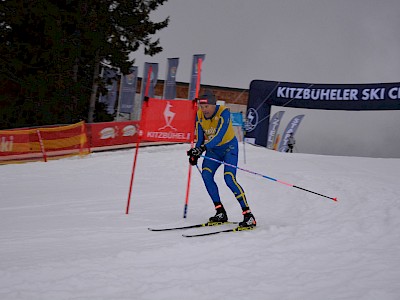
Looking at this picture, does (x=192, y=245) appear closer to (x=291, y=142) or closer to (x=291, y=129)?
(x=291, y=142)

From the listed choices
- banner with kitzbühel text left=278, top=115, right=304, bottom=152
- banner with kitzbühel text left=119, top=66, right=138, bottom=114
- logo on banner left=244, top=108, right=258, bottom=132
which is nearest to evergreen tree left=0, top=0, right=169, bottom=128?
banner with kitzbühel text left=119, top=66, right=138, bottom=114

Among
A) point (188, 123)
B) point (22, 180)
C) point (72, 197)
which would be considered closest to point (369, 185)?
point (188, 123)

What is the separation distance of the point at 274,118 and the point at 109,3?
39.3 feet

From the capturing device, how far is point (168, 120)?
21.2 ft

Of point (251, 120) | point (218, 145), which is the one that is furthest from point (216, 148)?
point (251, 120)

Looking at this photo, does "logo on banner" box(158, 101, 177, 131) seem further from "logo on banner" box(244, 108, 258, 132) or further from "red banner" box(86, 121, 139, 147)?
"logo on banner" box(244, 108, 258, 132)

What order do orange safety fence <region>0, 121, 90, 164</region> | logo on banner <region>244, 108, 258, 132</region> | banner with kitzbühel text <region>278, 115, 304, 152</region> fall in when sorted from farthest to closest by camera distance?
banner with kitzbühel text <region>278, 115, 304, 152</region>, logo on banner <region>244, 108, 258, 132</region>, orange safety fence <region>0, 121, 90, 164</region>

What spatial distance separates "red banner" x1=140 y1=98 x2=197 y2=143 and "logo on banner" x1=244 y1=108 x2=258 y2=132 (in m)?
12.6

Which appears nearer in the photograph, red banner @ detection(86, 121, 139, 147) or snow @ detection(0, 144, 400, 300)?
snow @ detection(0, 144, 400, 300)

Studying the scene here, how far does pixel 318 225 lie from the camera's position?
214 inches

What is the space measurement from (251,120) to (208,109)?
45.0ft

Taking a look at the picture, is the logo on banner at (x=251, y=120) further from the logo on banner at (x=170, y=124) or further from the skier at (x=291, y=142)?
the logo on banner at (x=170, y=124)

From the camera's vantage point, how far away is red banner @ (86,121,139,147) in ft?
52.1

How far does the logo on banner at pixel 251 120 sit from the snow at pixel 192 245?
9458 millimetres
